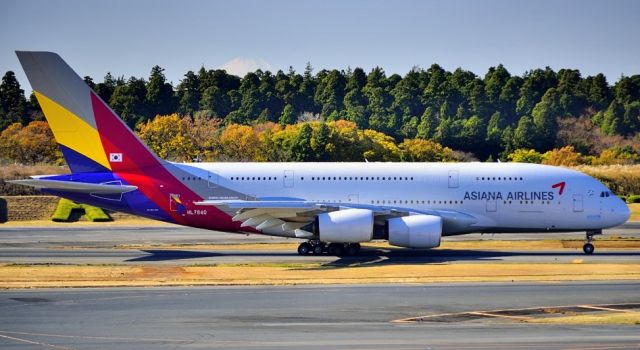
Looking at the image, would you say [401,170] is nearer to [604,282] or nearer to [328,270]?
[328,270]

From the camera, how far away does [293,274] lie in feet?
118

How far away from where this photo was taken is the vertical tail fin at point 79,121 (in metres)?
43.2

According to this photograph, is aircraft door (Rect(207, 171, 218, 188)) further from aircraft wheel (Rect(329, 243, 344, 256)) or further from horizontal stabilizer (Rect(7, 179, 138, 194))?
aircraft wheel (Rect(329, 243, 344, 256))

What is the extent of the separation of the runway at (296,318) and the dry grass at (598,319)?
66 centimetres

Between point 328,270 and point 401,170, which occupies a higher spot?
point 401,170

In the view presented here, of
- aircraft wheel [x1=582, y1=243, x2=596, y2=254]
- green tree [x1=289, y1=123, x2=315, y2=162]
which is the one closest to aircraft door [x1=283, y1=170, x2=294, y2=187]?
aircraft wheel [x1=582, y1=243, x2=596, y2=254]

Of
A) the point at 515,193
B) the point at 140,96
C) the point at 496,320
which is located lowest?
the point at 496,320

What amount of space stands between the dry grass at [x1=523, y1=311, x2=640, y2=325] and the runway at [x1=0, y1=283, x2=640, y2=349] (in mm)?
661

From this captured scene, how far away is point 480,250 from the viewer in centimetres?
4588

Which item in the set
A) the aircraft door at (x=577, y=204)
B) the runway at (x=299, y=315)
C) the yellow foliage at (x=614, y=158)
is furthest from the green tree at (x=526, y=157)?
the runway at (x=299, y=315)

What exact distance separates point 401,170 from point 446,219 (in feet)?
10.5

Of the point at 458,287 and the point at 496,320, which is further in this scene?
the point at 458,287

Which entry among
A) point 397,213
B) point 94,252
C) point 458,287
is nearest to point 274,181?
point 397,213

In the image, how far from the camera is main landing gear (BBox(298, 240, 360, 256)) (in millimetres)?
43719
